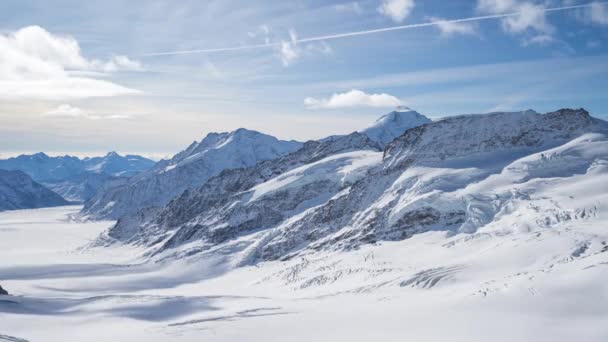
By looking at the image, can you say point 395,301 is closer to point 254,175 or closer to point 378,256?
point 378,256

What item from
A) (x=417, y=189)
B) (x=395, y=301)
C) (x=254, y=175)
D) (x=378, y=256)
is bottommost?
(x=395, y=301)

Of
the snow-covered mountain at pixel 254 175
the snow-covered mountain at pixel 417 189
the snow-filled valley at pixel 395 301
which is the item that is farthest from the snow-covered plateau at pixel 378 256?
the snow-covered mountain at pixel 254 175

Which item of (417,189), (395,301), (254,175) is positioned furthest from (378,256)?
(254,175)

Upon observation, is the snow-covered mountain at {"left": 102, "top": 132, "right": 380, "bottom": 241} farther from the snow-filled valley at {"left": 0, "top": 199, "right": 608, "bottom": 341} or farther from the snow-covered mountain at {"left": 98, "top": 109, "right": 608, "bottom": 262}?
the snow-filled valley at {"left": 0, "top": 199, "right": 608, "bottom": 341}

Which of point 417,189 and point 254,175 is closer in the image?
point 417,189

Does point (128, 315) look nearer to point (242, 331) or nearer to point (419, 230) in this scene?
point (242, 331)

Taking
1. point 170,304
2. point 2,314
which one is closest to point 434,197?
point 170,304
